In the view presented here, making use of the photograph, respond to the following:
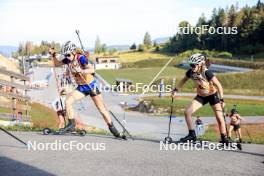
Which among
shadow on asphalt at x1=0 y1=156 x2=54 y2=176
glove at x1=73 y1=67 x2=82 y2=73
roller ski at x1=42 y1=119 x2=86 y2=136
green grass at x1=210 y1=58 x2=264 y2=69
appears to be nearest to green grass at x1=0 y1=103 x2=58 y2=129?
roller ski at x1=42 y1=119 x2=86 y2=136

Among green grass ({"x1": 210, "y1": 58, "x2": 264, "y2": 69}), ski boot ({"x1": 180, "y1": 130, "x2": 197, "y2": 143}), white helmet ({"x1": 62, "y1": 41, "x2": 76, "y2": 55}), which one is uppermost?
white helmet ({"x1": 62, "y1": 41, "x2": 76, "y2": 55})

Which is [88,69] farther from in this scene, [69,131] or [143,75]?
[143,75]

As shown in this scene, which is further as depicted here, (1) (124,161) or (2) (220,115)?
(2) (220,115)

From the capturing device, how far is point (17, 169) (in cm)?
786

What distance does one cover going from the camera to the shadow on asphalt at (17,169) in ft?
24.8

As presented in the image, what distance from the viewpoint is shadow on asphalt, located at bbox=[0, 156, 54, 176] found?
7.56 m

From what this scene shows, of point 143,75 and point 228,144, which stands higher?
point 228,144

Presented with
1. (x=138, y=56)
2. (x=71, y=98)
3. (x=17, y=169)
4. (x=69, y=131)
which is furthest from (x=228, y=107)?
(x=138, y=56)

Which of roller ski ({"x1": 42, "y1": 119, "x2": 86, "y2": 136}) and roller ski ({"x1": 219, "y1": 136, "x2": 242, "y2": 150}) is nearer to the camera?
roller ski ({"x1": 219, "y1": 136, "x2": 242, "y2": 150})

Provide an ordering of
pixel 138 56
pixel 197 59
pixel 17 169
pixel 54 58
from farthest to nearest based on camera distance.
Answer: pixel 138 56 → pixel 54 58 → pixel 197 59 → pixel 17 169

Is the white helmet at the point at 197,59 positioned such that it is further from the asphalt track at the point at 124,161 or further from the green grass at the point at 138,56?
the green grass at the point at 138,56

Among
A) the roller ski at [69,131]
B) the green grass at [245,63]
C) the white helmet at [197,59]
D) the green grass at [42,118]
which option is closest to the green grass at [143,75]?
the green grass at [245,63]

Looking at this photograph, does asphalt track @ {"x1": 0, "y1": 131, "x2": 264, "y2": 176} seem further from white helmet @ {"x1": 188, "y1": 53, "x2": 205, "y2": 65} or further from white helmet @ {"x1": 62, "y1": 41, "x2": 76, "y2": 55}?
white helmet @ {"x1": 62, "y1": 41, "x2": 76, "y2": 55}

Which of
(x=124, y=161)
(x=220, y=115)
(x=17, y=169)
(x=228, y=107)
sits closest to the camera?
(x=17, y=169)
